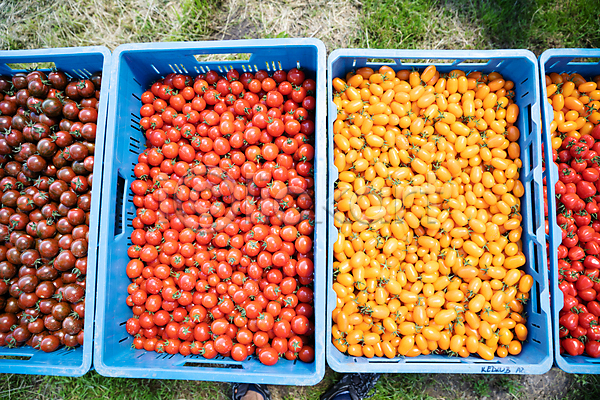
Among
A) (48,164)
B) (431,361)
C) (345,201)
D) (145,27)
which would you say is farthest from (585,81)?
(48,164)

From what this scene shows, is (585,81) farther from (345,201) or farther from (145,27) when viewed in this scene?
(145,27)

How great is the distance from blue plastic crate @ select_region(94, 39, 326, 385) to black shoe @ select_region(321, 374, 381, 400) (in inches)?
27.3

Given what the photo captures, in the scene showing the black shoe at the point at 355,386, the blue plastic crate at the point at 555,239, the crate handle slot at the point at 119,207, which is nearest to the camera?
the blue plastic crate at the point at 555,239

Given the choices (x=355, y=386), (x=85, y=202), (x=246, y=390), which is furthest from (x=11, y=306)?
(x=355, y=386)

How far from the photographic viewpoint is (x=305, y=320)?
81.4 inches

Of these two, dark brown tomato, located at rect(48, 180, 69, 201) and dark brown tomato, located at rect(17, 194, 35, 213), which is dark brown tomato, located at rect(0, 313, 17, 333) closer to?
dark brown tomato, located at rect(17, 194, 35, 213)

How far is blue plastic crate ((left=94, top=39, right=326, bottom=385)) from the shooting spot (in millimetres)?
1920

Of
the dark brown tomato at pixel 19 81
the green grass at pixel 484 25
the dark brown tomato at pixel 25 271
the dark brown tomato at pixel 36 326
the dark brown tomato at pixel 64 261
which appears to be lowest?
the dark brown tomato at pixel 36 326

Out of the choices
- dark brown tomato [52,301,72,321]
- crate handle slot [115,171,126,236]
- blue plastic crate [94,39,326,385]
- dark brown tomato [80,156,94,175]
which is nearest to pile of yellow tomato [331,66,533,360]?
blue plastic crate [94,39,326,385]

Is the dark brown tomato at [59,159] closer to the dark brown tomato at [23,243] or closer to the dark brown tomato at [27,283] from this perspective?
the dark brown tomato at [23,243]

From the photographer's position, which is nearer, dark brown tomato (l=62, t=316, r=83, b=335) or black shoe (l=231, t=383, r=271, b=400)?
dark brown tomato (l=62, t=316, r=83, b=335)

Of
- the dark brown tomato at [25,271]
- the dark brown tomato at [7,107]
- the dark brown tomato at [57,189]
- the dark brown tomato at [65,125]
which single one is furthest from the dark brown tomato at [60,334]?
the dark brown tomato at [7,107]

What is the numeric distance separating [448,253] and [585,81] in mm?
1672

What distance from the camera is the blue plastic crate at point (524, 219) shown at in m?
1.99
